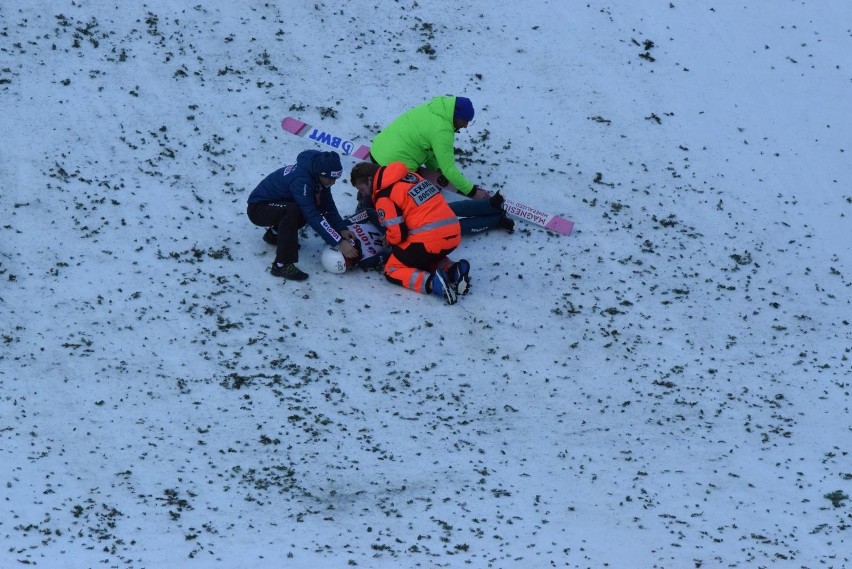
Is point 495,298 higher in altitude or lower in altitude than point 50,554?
higher

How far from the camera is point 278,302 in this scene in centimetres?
900

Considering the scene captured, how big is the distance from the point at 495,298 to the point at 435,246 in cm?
69

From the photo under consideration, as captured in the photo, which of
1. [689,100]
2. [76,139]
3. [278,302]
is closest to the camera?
[278,302]

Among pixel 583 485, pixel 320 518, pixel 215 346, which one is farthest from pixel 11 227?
pixel 583 485

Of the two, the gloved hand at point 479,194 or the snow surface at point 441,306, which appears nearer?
the snow surface at point 441,306

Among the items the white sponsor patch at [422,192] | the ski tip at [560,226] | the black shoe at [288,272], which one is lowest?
the black shoe at [288,272]

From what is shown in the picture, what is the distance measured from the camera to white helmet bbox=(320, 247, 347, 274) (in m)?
9.34

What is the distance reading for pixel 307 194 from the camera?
916cm

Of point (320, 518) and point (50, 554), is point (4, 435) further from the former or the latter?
point (320, 518)

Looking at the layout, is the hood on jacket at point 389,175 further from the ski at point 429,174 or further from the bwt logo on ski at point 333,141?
the bwt logo on ski at point 333,141

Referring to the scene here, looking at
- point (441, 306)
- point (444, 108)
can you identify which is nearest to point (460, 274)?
point (441, 306)

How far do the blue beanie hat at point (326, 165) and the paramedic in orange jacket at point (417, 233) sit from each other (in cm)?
47

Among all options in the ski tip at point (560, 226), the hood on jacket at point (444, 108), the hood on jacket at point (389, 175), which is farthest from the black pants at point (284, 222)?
A: the ski tip at point (560, 226)

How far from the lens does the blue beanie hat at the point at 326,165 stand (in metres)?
9.08
